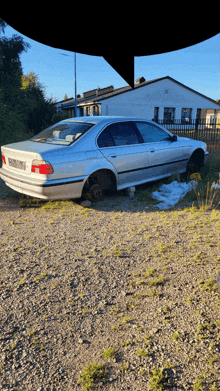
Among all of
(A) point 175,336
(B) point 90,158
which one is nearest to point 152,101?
(B) point 90,158

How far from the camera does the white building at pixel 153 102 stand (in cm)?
3041

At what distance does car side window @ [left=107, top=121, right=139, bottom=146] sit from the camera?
5879 mm

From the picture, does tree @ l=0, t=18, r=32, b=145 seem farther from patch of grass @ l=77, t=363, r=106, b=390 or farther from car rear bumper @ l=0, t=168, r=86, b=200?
patch of grass @ l=77, t=363, r=106, b=390

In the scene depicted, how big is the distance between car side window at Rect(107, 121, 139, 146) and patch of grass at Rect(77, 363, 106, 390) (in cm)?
431

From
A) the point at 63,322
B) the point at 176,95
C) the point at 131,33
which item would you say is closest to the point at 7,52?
the point at 63,322

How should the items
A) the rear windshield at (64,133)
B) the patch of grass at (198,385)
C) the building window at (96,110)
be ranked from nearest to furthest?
the patch of grass at (198,385)
the rear windshield at (64,133)
the building window at (96,110)

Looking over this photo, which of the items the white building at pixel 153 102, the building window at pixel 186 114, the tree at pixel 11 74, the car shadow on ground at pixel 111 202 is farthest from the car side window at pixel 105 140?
the building window at pixel 186 114

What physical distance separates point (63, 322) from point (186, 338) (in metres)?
1.02

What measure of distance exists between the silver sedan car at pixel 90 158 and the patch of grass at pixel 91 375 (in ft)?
10.4

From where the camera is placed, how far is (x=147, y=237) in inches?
172

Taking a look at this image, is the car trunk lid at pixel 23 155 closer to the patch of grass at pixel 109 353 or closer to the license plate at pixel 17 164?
the license plate at pixel 17 164

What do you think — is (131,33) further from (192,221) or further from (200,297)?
(192,221)

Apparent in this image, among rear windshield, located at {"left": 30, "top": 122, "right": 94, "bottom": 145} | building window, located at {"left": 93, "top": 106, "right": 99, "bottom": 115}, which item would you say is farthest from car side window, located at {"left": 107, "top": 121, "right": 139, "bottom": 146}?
building window, located at {"left": 93, "top": 106, "right": 99, "bottom": 115}

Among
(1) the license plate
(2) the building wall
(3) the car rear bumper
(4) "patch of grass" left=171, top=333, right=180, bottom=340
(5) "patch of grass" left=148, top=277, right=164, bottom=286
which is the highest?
(2) the building wall
